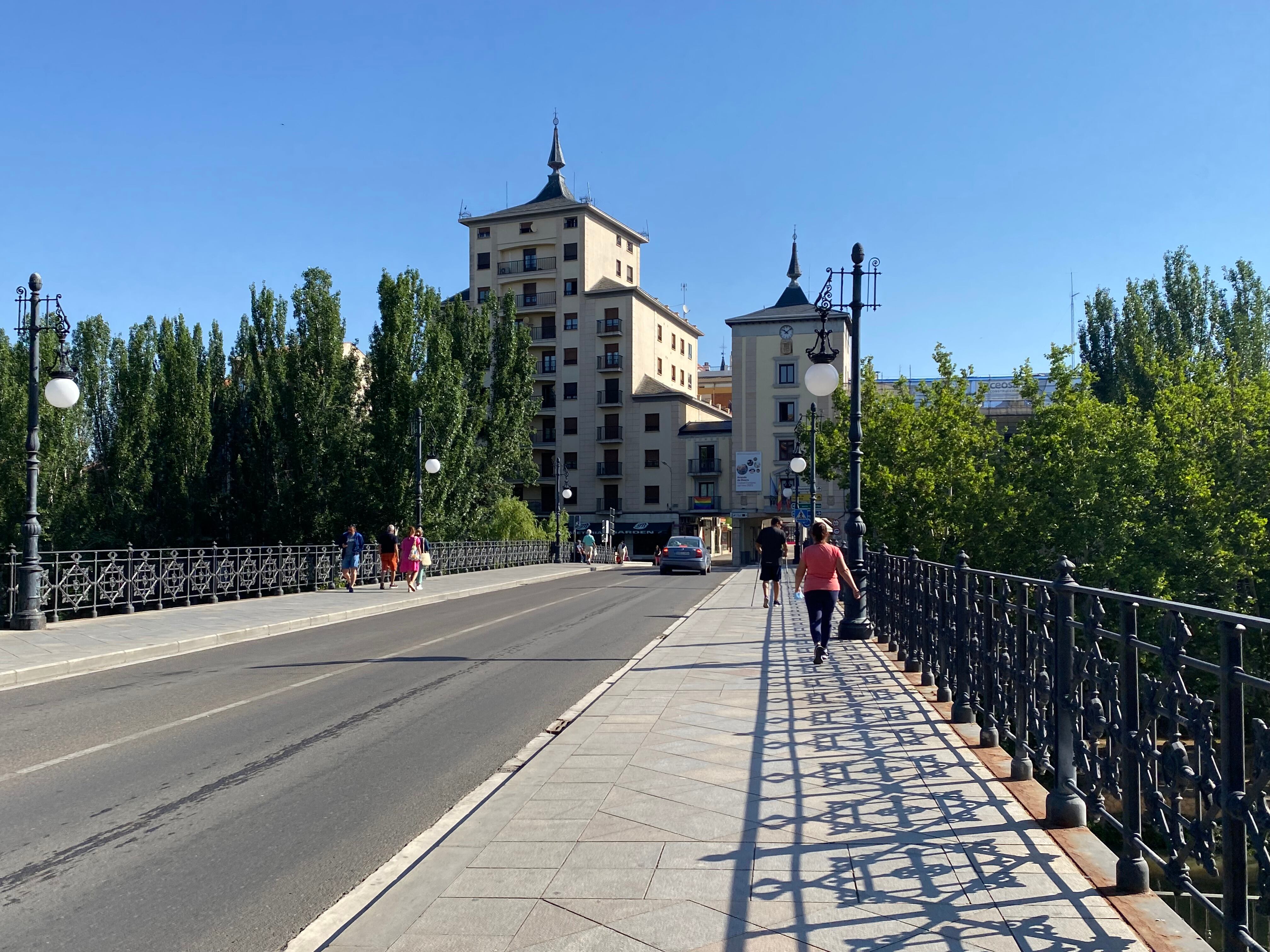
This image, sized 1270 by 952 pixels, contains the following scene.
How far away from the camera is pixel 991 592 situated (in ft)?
22.5

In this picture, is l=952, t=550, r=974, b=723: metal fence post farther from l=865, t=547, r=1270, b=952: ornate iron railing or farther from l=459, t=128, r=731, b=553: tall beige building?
l=459, t=128, r=731, b=553: tall beige building

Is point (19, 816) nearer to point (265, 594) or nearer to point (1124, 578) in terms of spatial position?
point (265, 594)

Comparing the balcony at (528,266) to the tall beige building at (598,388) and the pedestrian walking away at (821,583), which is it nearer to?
the tall beige building at (598,388)

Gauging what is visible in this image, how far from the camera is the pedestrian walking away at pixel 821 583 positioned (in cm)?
1159

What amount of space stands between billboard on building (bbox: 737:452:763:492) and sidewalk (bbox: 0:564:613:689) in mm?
43278

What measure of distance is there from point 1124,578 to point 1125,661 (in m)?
35.5

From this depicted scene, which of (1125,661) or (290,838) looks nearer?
(1125,661)

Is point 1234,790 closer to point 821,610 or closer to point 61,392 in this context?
point 821,610

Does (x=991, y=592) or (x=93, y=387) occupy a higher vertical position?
(x=93, y=387)

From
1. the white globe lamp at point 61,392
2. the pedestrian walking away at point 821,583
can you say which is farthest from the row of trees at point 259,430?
the pedestrian walking away at point 821,583

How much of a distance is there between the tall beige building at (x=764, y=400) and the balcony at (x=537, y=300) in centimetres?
1434

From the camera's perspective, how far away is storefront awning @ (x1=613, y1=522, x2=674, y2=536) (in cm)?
7138

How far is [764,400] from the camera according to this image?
228 ft

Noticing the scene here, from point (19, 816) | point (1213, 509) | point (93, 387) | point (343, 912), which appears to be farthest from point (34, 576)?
point (1213, 509)
